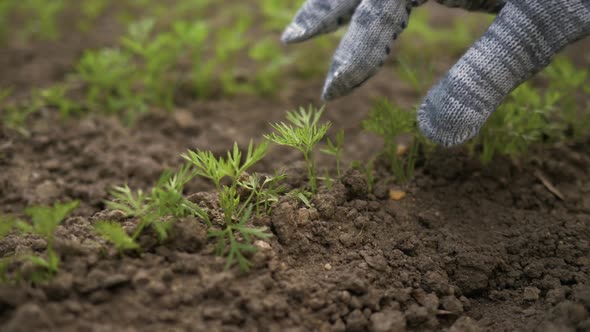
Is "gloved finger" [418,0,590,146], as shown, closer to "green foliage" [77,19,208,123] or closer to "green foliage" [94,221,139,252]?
"green foliage" [94,221,139,252]

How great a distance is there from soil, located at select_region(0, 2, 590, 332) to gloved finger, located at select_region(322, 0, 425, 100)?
35 cm

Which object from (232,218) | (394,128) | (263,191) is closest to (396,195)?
(394,128)

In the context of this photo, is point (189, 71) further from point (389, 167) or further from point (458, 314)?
point (458, 314)

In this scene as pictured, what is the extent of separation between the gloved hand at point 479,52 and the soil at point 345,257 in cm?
36

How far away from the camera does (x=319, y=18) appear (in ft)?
6.48

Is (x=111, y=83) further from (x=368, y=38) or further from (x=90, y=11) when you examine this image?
(x=368, y=38)

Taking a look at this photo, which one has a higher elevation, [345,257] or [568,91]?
[568,91]

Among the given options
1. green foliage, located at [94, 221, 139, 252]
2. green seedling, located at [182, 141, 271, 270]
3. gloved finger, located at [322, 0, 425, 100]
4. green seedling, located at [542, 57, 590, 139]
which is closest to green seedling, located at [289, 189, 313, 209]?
green seedling, located at [182, 141, 271, 270]

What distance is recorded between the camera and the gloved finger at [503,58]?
1576 millimetres

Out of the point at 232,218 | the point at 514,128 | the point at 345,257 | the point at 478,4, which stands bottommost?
the point at 345,257

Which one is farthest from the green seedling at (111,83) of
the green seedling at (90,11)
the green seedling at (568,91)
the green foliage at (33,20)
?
the green seedling at (568,91)

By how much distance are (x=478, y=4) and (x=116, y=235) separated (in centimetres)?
139

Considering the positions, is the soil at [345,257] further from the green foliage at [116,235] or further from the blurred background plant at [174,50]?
the blurred background plant at [174,50]

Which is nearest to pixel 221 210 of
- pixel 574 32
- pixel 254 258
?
pixel 254 258
